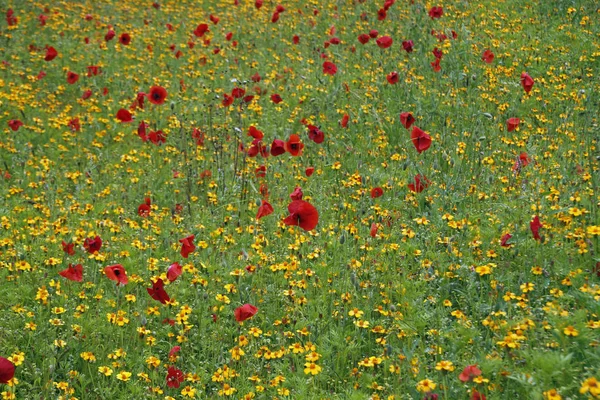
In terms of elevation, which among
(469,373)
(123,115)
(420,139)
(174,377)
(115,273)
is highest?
(420,139)

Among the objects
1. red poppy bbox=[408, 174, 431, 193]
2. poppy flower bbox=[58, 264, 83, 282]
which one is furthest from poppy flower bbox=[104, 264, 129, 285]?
red poppy bbox=[408, 174, 431, 193]

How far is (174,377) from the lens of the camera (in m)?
3.77

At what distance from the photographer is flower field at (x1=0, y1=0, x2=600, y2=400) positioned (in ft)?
12.4

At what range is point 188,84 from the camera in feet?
29.5

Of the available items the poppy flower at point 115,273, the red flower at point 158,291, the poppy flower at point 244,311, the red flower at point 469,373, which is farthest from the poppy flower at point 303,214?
the red flower at point 469,373

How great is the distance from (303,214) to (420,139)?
4.13 ft

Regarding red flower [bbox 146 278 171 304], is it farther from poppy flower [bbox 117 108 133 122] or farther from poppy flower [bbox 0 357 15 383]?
poppy flower [bbox 117 108 133 122]

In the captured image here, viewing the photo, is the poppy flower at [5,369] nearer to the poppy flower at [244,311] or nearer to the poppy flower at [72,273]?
the poppy flower at [72,273]

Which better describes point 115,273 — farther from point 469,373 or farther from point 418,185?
point 418,185

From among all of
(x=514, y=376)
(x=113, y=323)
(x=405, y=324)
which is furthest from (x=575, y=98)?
(x=113, y=323)

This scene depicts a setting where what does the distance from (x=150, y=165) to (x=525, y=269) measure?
4081 mm

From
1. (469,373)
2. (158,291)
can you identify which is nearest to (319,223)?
(158,291)

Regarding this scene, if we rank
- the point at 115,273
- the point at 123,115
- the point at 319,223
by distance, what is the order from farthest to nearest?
the point at 123,115 → the point at 319,223 → the point at 115,273

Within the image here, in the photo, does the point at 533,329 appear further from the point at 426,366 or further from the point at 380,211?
the point at 380,211
